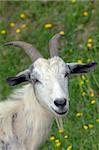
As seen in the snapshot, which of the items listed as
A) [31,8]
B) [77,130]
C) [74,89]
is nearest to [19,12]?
[31,8]

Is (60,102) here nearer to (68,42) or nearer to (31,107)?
(31,107)

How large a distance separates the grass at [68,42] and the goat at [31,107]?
4.96 feet

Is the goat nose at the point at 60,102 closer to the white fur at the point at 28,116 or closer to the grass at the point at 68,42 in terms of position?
the white fur at the point at 28,116

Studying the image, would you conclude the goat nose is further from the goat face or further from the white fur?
the white fur

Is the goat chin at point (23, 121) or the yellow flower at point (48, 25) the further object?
the yellow flower at point (48, 25)

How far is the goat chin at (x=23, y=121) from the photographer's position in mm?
8922

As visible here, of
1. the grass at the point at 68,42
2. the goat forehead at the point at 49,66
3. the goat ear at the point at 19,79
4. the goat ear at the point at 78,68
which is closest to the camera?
the goat forehead at the point at 49,66

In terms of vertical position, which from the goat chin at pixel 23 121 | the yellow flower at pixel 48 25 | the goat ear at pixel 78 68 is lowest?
the goat chin at pixel 23 121

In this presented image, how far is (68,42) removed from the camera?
1318cm

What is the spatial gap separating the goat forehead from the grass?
186 cm

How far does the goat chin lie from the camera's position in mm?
8922

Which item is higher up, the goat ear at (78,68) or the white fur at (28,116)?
the goat ear at (78,68)

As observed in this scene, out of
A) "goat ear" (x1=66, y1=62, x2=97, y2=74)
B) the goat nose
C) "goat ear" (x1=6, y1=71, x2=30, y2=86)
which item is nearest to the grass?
"goat ear" (x1=66, y1=62, x2=97, y2=74)

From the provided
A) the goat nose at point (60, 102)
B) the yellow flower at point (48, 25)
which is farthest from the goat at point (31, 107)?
the yellow flower at point (48, 25)
